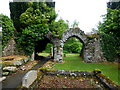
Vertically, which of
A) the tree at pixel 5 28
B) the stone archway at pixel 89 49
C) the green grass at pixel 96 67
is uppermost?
the tree at pixel 5 28

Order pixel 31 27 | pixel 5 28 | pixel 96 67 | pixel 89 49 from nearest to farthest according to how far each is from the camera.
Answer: pixel 96 67, pixel 5 28, pixel 31 27, pixel 89 49

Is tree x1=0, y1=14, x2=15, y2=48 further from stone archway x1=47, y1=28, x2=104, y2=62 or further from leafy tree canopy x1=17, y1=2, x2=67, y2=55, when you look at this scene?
stone archway x1=47, y1=28, x2=104, y2=62

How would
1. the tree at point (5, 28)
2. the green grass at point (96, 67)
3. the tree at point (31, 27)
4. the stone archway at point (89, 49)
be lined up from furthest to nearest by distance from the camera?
the stone archway at point (89, 49) < the tree at point (31, 27) < the tree at point (5, 28) < the green grass at point (96, 67)

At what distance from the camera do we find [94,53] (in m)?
13.4

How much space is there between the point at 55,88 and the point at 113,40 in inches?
452

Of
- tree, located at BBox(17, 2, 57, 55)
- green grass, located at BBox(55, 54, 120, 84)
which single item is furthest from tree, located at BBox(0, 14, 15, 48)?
green grass, located at BBox(55, 54, 120, 84)

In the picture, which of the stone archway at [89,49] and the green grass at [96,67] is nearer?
the green grass at [96,67]

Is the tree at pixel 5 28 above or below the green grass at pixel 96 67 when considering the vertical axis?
above

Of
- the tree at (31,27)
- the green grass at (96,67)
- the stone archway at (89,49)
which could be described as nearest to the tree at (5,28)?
the tree at (31,27)

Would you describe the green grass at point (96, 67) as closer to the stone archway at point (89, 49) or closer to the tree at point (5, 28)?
the stone archway at point (89, 49)

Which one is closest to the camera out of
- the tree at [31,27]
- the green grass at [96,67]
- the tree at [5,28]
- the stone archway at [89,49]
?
the green grass at [96,67]

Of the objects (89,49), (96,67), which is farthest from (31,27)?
(96,67)

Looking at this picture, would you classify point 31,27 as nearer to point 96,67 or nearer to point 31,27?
point 31,27

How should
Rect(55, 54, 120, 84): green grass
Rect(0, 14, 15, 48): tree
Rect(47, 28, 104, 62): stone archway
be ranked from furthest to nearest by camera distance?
Rect(47, 28, 104, 62): stone archway
Rect(0, 14, 15, 48): tree
Rect(55, 54, 120, 84): green grass
